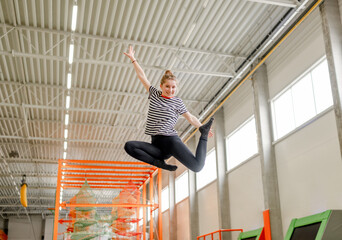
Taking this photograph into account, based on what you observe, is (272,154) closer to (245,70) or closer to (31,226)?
(245,70)

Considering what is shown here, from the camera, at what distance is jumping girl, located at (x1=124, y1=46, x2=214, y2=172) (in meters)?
4.34

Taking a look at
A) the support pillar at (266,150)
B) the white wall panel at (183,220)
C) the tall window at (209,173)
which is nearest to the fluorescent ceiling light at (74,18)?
the support pillar at (266,150)

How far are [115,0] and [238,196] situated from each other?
24.6 ft

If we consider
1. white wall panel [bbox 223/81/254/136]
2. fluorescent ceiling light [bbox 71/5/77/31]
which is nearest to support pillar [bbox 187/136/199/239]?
white wall panel [bbox 223/81/254/136]

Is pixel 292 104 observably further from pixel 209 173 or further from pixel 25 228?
pixel 25 228

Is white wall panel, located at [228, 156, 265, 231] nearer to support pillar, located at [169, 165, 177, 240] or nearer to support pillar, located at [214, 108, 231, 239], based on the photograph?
support pillar, located at [214, 108, 231, 239]

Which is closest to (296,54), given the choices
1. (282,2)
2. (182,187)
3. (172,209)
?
(282,2)

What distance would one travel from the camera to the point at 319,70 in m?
9.30

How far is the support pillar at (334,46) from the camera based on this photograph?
8211 mm

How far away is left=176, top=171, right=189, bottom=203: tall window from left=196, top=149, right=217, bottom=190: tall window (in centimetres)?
133

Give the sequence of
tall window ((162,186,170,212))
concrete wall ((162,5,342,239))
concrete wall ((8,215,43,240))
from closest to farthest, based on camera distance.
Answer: concrete wall ((162,5,342,239)) < tall window ((162,186,170,212)) < concrete wall ((8,215,43,240))

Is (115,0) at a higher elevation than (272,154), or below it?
higher

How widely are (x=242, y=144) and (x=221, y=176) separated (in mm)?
1671

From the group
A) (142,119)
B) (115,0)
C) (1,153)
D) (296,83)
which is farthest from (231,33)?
(1,153)
